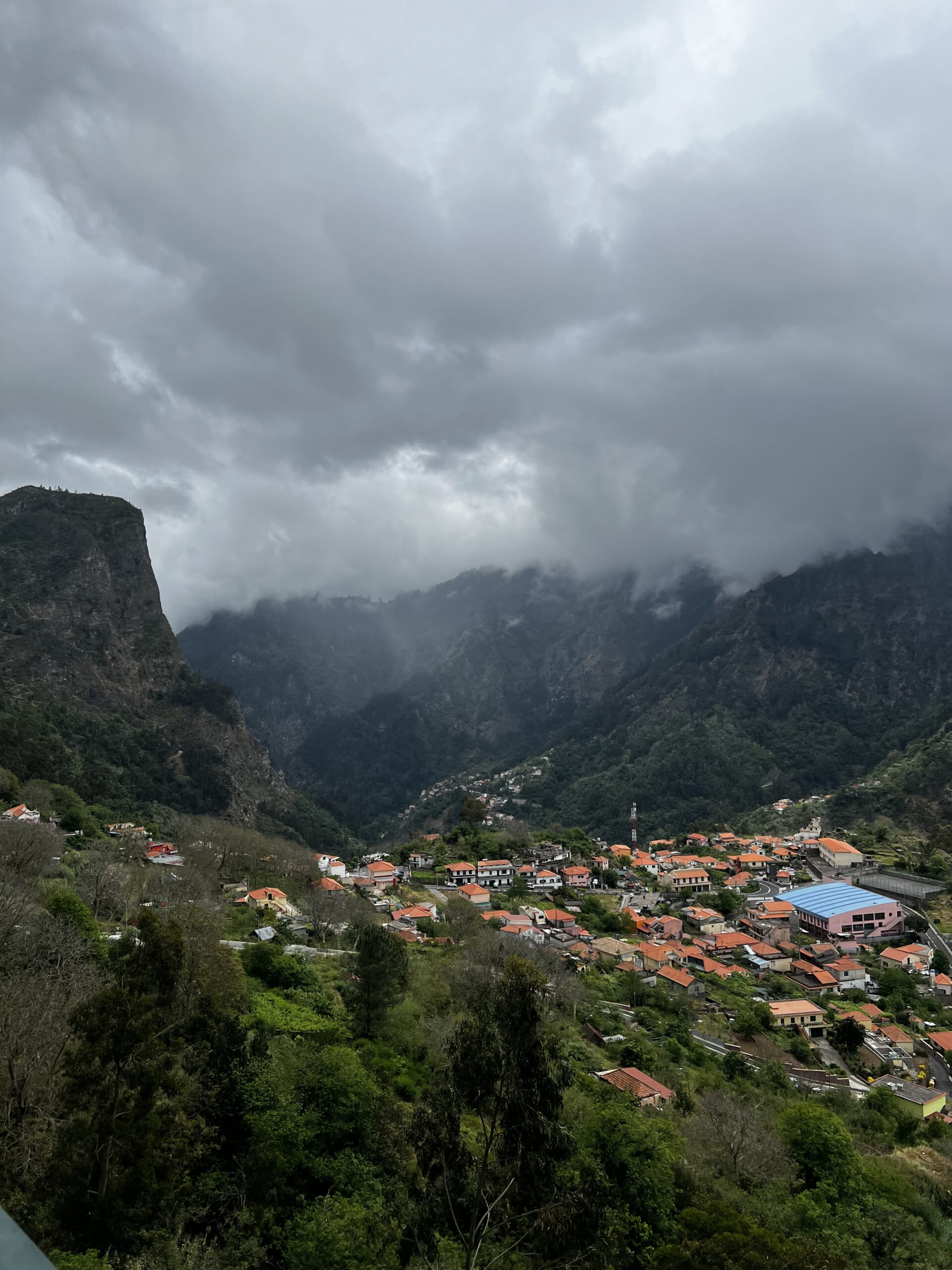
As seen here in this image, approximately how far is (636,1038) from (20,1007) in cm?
2378

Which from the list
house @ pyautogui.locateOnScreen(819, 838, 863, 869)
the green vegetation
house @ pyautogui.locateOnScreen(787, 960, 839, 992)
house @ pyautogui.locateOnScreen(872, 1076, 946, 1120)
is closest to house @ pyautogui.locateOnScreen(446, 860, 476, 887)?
house @ pyautogui.locateOnScreen(787, 960, 839, 992)

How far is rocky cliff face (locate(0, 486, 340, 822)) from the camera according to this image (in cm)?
8262

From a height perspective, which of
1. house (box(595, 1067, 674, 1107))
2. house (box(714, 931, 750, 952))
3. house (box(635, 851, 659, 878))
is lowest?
house (box(714, 931, 750, 952))

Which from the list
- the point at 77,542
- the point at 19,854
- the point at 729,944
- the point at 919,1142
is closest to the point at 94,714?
the point at 77,542

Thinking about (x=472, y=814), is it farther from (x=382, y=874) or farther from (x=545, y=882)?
(x=382, y=874)

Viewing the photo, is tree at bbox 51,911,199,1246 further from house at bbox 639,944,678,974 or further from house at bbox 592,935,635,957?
house at bbox 592,935,635,957

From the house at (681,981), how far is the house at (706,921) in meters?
13.5

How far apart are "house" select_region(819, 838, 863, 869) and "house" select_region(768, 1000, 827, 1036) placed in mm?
38047

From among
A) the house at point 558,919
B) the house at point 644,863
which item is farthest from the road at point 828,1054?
the house at point 644,863

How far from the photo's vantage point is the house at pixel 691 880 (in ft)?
210

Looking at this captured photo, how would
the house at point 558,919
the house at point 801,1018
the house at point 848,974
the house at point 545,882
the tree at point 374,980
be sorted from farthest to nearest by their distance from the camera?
the house at point 545,882 < the house at point 558,919 < the house at point 848,974 < the house at point 801,1018 < the tree at point 374,980

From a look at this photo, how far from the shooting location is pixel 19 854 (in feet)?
84.9

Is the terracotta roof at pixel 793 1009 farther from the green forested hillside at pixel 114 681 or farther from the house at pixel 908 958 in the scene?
the green forested hillside at pixel 114 681

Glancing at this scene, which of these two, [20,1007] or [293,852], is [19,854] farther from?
[293,852]
